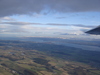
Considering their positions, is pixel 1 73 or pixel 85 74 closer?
pixel 1 73

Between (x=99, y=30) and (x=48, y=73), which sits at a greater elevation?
(x=99, y=30)

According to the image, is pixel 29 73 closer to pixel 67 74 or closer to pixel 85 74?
pixel 67 74

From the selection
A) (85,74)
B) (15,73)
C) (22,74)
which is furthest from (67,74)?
(15,73)

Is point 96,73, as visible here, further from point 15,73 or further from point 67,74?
point 15,73

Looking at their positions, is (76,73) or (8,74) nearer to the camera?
(8,74)

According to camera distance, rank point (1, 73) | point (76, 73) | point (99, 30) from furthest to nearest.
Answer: point (76, 73) → point (1, 73) → point (99, 30)

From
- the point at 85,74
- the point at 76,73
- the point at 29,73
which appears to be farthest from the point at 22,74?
the point at 85,74

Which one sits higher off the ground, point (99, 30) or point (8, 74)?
point (99, 30)

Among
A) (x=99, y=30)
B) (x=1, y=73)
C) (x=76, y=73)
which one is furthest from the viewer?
(x=76, y=73)

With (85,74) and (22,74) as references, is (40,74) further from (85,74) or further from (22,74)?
(85,74)
